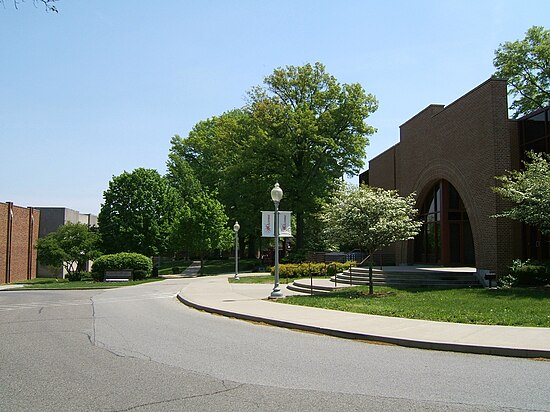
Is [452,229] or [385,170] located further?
[385,170]

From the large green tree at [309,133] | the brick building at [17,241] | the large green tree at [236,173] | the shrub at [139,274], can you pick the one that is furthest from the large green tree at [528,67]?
the brick building at [17,241]

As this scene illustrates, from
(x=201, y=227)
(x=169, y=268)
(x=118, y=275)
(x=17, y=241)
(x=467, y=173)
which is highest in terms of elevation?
(x=467, y=173)

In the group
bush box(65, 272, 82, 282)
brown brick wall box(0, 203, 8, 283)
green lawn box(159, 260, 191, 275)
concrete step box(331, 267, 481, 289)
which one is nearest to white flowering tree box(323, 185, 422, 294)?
concrete step box(331, 267, 481, 289)

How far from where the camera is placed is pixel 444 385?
720 cm

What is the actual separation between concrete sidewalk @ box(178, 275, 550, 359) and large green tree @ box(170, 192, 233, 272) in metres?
27.2

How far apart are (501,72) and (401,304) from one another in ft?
103

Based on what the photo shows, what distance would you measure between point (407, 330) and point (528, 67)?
35.6 metres

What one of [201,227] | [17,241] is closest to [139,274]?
Result: [201,227]

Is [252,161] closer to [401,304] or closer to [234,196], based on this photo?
[234,196]

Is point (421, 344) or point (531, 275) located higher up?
point (531, 275)

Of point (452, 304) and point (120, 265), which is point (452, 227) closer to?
point (452, 304)

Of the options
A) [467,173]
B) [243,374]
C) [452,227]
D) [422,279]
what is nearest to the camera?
[243,374]

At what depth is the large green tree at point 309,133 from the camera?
4419 centimetres

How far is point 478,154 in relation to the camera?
23.5m
